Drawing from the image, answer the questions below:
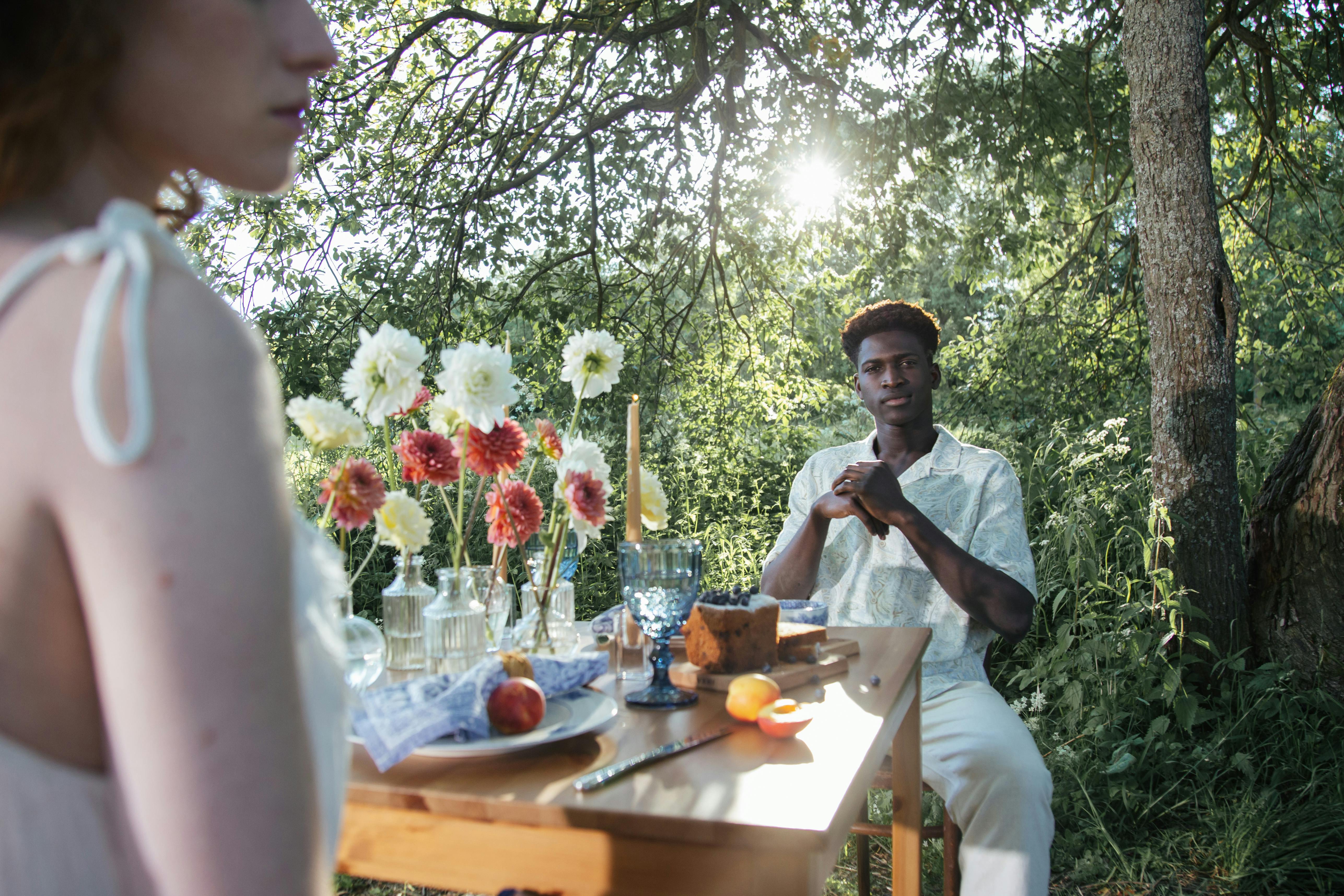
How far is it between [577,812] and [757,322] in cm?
503

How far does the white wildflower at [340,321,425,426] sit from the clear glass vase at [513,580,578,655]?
0.43 meters

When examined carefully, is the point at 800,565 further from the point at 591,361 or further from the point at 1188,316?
the point at 1188,316

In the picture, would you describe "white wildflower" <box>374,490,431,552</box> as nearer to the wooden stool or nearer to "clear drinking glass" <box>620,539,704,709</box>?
"clear drinking glass" <box>620,539,704,709</box>

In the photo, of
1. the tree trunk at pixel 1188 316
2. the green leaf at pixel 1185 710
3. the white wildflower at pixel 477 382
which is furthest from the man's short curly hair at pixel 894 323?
the white wildflower at pixel 477 382

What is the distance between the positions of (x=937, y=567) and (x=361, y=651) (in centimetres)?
152

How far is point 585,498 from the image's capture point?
1.50 m

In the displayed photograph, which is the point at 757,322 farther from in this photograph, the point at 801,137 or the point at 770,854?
the point at 770,854

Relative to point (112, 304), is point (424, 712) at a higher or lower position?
lower

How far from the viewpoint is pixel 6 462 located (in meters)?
0.42

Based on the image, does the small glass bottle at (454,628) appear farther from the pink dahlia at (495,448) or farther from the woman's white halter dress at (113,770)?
the woman's white halter dress at (113,770)

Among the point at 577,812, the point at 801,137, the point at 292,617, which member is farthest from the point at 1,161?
the point at 801,137

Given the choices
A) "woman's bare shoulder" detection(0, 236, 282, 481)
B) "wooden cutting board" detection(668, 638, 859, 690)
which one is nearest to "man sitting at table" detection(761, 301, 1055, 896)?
"wooden cutting board" detection(668, 638, 859, 690)

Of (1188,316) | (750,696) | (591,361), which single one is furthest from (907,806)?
(1188,316)

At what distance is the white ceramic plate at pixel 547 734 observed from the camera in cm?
117
